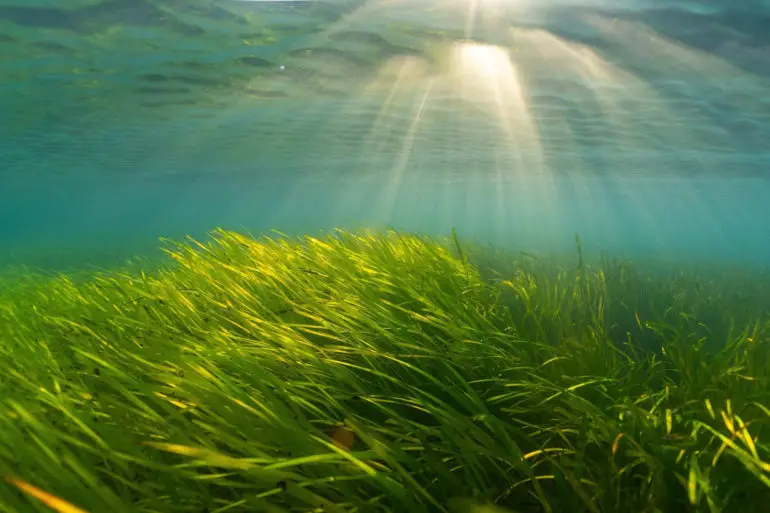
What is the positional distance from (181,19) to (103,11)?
1.64 meters

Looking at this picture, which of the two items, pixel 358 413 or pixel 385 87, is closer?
pixel 358 413

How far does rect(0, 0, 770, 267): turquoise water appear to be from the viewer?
36.7 feet

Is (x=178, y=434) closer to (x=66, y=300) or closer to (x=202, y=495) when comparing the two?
(x=202, y=495)

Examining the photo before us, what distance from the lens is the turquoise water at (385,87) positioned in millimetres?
11195

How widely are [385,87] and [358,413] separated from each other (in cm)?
1644

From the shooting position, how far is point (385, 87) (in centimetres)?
1706

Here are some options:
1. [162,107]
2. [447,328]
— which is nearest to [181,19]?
[162,107]

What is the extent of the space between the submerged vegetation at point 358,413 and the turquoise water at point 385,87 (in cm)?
489

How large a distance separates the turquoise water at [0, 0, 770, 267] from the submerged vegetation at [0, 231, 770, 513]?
16.0 ft

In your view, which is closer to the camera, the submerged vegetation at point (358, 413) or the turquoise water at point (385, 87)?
the submerged vegetation at point (358, 413)

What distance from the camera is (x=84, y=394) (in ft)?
6.11

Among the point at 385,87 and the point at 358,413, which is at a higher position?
the point at 385,87

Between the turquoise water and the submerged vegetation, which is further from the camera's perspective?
the turquoise water

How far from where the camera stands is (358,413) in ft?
7.05
